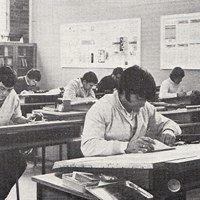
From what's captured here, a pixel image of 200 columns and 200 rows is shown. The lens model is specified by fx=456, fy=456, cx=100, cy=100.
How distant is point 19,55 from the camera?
472 inches

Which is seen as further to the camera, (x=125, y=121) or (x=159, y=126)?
Result: (x=159, y=126)

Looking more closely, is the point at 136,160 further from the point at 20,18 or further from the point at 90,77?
the point at 20,18

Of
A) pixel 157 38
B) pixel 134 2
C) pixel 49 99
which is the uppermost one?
pixel 134 2

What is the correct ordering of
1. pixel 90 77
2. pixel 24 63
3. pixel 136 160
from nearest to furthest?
pixel 136 160 → pixel 90 77 → pixel 24 63

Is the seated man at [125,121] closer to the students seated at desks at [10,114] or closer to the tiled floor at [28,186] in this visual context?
the students seated at desks at [10,114]

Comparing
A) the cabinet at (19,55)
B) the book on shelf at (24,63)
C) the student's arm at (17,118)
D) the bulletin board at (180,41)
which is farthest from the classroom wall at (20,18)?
the student's arm at (17,118)

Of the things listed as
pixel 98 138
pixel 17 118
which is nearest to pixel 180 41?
pixel 17 118

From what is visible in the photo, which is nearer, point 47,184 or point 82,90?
point 47,184

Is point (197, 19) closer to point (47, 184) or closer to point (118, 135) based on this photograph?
point (118, 135)

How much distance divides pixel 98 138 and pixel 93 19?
29.5 ft

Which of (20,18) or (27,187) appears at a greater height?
(20,18)

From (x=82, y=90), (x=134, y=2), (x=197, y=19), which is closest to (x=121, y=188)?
(x=82, y=90)

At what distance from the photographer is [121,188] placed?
81.1 inches

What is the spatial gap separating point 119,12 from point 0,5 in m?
3.29
